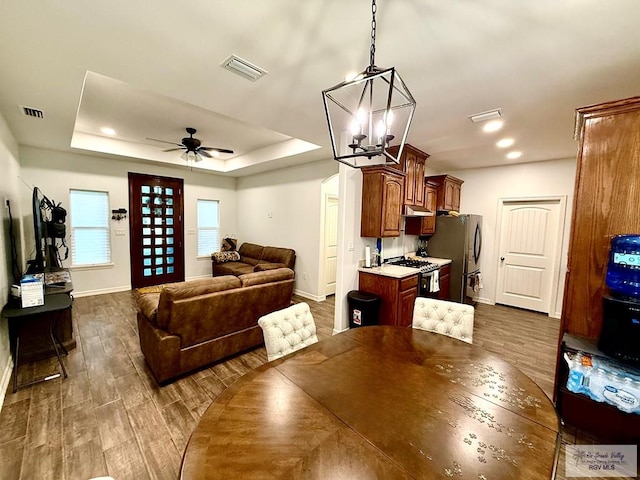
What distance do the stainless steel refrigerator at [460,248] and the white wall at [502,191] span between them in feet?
1.29

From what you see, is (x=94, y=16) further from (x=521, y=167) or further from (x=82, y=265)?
(x=521, y=167)

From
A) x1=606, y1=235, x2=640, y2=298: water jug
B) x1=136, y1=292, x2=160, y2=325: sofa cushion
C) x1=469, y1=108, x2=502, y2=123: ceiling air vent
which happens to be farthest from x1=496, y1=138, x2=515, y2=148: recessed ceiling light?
x1=136, y1=292, x2=160, y2=325: sofa cushion

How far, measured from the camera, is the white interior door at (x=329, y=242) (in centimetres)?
535

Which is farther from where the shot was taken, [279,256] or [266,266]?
[279,256]

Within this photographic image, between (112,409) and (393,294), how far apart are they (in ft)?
9.68

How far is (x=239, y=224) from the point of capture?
289 inches

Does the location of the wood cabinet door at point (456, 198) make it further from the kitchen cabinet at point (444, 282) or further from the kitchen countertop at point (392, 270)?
the kitchen countertop at point (392, 270)

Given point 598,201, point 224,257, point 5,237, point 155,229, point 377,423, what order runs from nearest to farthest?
point 377,423
point 598,201
point 5,237
point 155,229
point 224,257

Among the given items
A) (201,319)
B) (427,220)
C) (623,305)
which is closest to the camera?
(623,305)

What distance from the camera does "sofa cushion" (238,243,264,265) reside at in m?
6.27

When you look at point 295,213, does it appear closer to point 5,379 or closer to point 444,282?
point 444,282

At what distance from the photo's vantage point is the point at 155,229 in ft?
19.8

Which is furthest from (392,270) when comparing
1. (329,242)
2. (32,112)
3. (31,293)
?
(32,112)

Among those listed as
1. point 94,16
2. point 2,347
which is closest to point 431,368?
point 94,16
